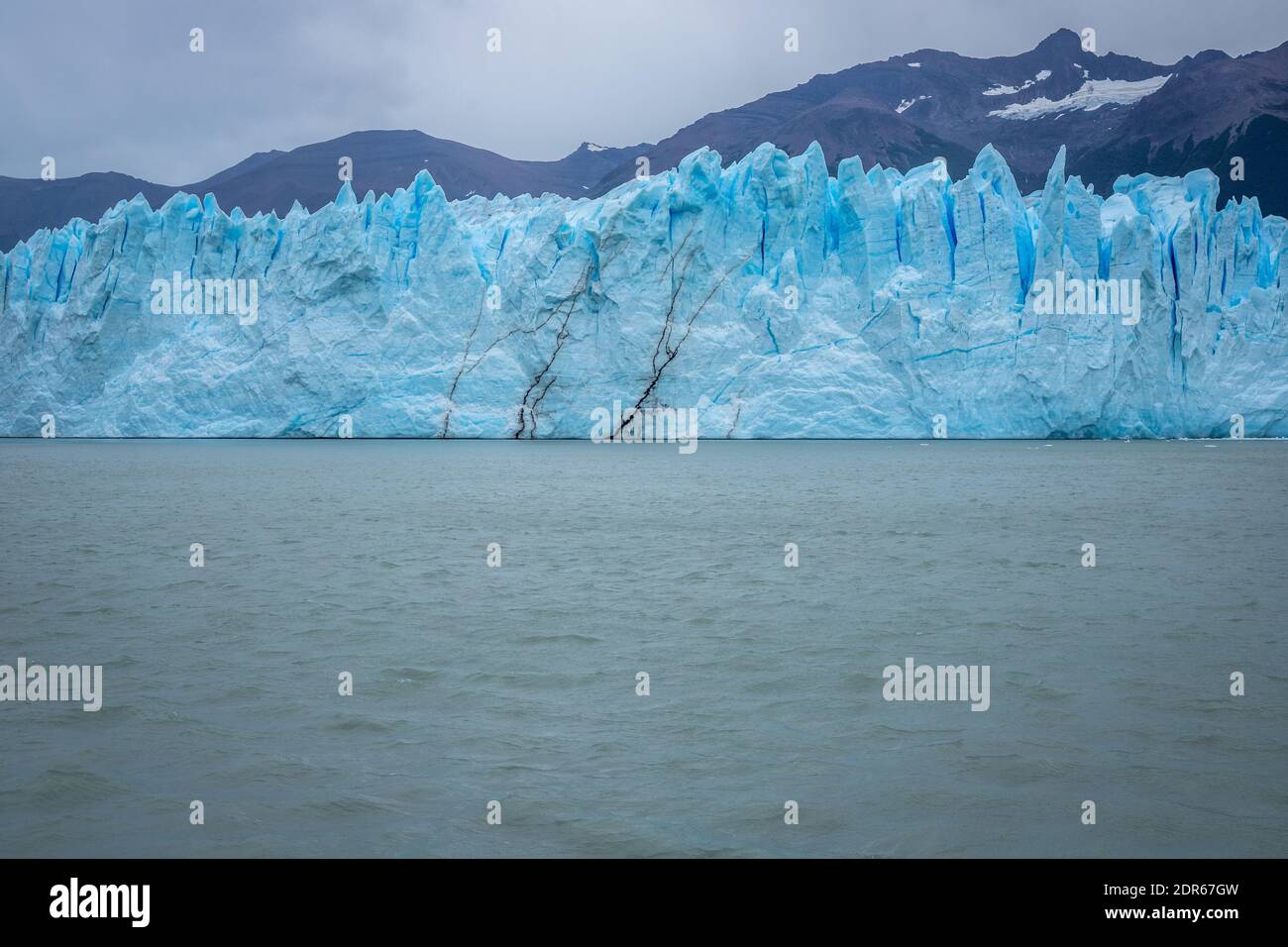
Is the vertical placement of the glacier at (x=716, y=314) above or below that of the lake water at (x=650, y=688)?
above

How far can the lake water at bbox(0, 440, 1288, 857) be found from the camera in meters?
3.27

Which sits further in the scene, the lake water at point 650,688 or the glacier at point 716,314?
the glacier at point 716,314

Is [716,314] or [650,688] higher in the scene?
[716,314]

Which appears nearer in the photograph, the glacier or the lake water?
the lake water

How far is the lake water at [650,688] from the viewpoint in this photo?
3.27m

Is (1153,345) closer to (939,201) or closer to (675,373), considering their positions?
(939,201)

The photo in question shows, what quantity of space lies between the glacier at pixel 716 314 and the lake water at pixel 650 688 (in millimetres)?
17672

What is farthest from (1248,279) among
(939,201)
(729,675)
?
(729,675)

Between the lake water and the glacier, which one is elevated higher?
the glacier

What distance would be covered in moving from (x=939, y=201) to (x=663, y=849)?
94.1 feet

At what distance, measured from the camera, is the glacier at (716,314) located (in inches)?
1118

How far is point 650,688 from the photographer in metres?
4.84

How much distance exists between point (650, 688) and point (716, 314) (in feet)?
84.4

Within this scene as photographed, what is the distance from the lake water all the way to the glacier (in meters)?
17.7
